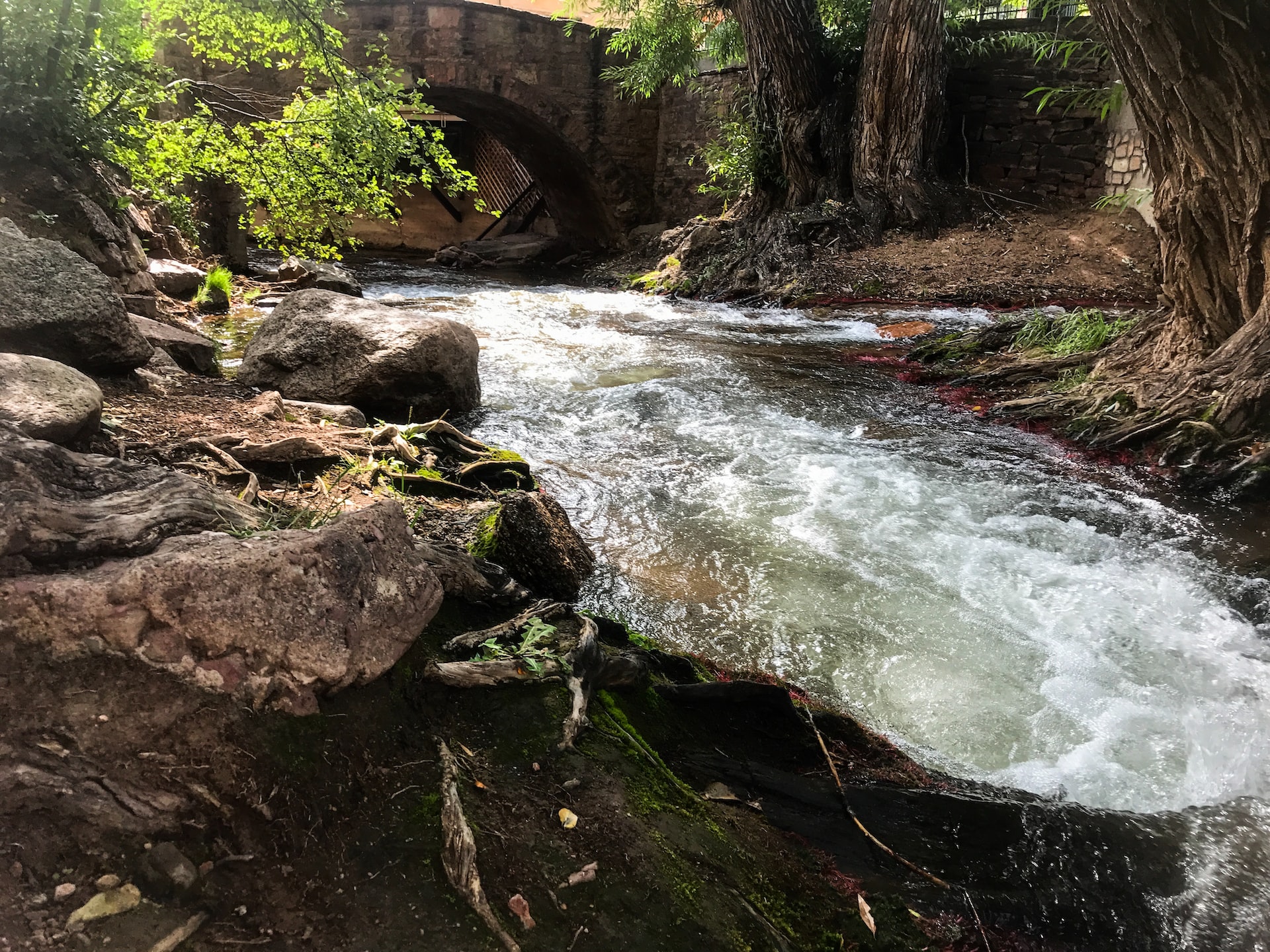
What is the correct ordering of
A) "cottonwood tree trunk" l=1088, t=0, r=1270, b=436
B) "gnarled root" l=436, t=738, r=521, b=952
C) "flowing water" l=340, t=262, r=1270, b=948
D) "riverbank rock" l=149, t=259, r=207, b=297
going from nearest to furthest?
"gnarled root" l=436, t=738, r=521, b=952 → "flowing water" l=340, t=262, r=1270, b=948 → "cottonwood tree trunk" l=1088, t=0, r=1270, b=436 → "riverbank rock" l=149, t=259, r=207, b=297

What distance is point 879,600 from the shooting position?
335cm

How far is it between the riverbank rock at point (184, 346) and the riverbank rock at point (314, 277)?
426cm

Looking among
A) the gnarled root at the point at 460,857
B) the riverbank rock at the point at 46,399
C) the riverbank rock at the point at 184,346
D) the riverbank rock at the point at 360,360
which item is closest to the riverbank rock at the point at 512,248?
the riverbank rock at the point at 360,360

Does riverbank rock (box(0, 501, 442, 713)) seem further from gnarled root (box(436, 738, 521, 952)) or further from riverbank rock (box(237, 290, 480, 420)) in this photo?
riverbank rock (box(237, 290, 480, 420))

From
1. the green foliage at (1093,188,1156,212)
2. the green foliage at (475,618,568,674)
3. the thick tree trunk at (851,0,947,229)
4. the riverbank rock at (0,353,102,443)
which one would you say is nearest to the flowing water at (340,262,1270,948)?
the green foliage at (475,618,568,674)

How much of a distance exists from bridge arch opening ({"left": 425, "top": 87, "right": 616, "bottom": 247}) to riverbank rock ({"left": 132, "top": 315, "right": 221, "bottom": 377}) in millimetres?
10342

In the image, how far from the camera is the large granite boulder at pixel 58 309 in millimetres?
3297

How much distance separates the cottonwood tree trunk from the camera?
3986 mm

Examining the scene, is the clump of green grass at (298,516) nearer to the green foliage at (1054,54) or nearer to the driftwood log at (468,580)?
the driftwood log at (468,580)

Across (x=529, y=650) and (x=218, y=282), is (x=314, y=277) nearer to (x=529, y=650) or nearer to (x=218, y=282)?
(x=218, y=282)

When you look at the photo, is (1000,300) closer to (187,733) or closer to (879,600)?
(879,600)

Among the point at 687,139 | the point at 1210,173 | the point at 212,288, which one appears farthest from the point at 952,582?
the point at 687,139

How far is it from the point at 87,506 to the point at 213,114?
5.14 m

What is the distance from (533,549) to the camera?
10.5 ft
